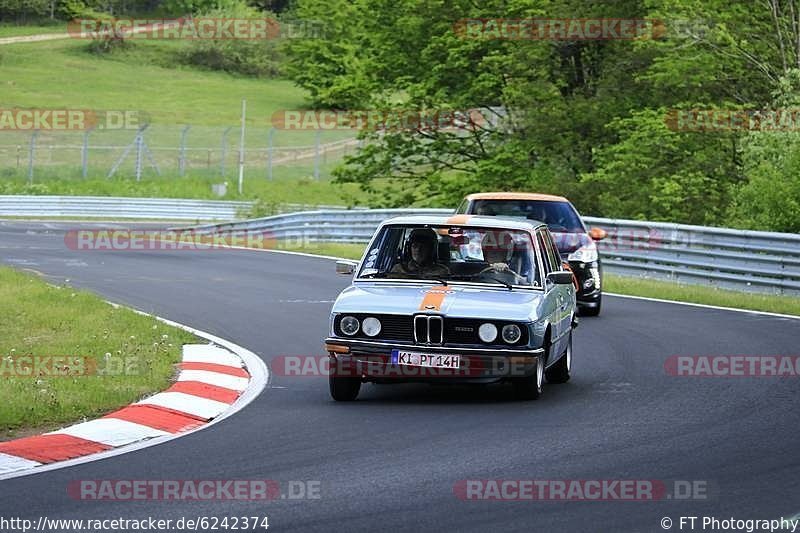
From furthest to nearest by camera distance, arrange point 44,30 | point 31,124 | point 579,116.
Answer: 1. point 44,30
2. point 31,124
3. point 579,116

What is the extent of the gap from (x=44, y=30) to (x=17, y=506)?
133 m

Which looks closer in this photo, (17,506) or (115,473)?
(17,506)

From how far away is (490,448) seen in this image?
9766 mm

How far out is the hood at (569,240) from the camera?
64.8 ft

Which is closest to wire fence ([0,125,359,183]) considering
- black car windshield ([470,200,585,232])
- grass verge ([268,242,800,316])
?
grass verge ([268,242,800,316])

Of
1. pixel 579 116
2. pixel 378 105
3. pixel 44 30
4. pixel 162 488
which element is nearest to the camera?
pixel 162 488

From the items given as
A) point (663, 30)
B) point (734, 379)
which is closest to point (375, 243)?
point (734, 379)

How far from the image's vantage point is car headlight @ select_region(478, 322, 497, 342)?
1159cm

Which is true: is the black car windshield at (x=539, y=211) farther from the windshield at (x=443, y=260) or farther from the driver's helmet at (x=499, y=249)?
the windshield at (x=443, y=260)

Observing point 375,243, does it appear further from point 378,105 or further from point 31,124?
point 31,124

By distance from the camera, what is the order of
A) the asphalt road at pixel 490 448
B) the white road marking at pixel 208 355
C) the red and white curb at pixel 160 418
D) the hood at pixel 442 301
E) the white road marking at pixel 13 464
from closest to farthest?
the asphalt road at pixel 490 448 → the white road marking at pixel 13 464 → the red and white curb at pixel 160 418 → the hood at pixel 442 301 → the white road marking at pixel 208 355

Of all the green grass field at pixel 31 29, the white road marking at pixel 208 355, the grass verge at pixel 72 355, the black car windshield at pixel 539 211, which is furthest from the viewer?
the green grass field at pixel 31 29

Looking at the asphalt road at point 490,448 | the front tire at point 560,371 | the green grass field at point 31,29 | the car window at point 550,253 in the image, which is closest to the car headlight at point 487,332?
the asphalt road at point 490,448

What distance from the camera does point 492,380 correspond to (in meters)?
11.7
